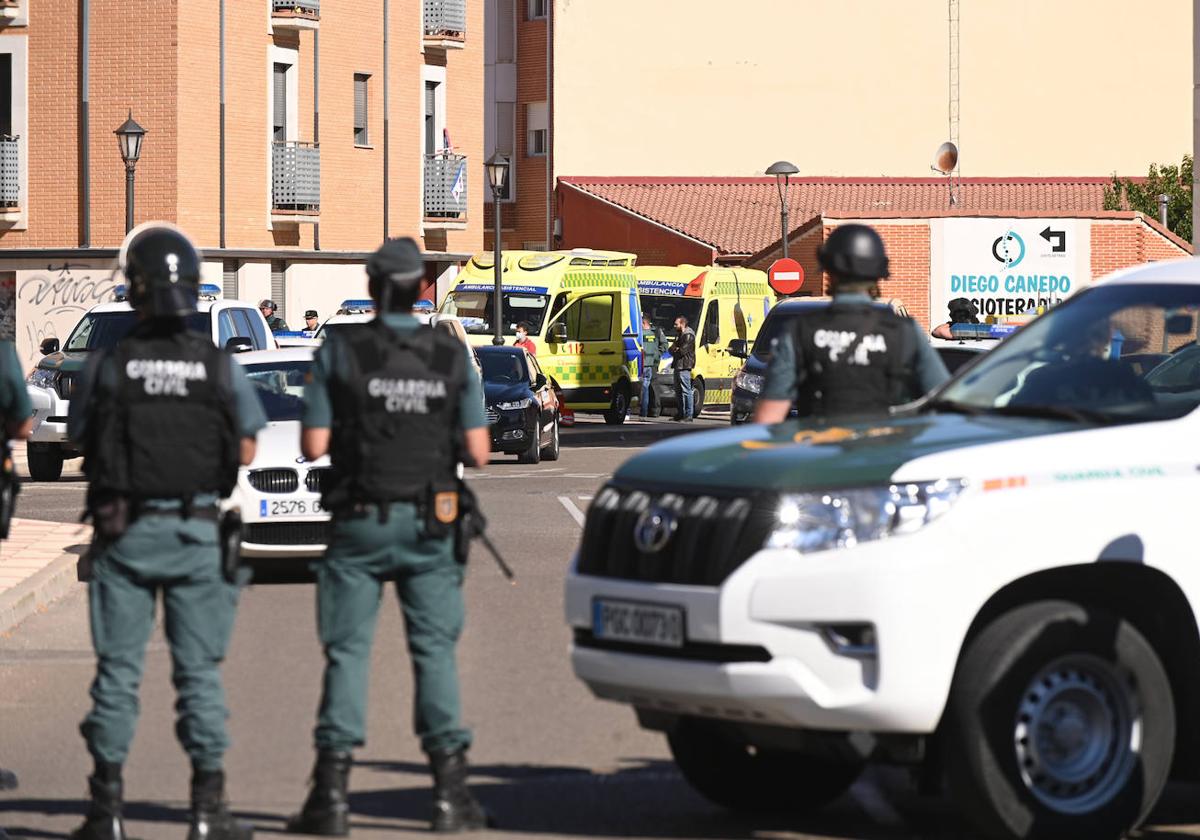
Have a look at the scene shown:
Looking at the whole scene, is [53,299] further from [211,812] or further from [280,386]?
[211,812]

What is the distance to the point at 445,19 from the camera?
51031mm

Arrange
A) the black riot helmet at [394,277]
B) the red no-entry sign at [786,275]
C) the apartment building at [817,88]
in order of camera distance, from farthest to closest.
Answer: the apartment building at [817,88] → the red no-entry sign at [786,275] → the black riot helmet at [394,277]

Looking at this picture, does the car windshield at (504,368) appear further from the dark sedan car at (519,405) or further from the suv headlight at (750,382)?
the suv headlight at (750,382)

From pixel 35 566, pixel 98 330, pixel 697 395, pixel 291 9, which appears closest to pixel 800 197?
pixel 291 9

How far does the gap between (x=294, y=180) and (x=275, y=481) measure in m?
31.2

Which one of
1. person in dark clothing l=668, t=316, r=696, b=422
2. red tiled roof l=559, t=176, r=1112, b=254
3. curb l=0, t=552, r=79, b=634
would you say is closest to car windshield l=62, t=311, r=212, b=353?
curb l=0, t=552, r=79, b=634

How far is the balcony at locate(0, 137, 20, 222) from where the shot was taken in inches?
1734

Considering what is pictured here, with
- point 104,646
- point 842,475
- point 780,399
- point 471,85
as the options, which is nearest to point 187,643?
point 104,646

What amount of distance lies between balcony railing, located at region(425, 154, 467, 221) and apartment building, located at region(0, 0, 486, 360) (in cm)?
122

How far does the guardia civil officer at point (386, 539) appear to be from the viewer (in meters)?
7.61

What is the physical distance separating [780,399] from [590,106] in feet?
194

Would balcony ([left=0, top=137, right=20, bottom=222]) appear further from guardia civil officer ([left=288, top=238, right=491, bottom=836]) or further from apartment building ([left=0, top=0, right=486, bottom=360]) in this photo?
guardia civil officer ([left=288, top=238, right=491, bottom=836])

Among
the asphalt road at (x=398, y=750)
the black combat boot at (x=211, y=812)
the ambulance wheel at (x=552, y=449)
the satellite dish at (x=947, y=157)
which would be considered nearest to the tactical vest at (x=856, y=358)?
the asphalt road at (x=398, y=750)

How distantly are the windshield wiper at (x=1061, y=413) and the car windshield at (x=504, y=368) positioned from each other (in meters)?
20.8
